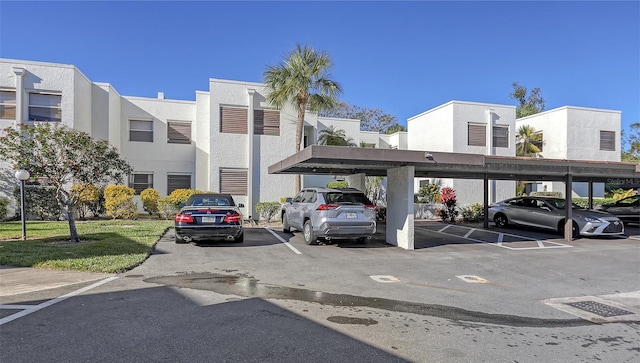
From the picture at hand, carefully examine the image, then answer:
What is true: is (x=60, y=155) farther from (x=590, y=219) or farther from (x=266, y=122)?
(x=590, y=219)

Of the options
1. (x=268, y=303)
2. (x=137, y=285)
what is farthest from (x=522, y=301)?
(x=137, y=285)

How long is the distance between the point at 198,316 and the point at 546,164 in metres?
11.1

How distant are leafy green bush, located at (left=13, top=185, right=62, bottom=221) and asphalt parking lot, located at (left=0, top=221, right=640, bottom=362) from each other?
9.41 m

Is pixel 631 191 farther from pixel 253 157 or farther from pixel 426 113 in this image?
pixel 253 157

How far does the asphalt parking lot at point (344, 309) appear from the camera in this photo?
392 centimetres

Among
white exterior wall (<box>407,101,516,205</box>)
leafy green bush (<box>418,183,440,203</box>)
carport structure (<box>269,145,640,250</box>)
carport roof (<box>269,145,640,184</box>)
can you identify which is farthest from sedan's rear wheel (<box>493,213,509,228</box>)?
leafy green bush (<box>418,183,440,203</box>)

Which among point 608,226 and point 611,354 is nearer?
point 611,354

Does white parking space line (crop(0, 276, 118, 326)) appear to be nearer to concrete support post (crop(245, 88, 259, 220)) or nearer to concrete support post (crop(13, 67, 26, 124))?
concrete support post (crop(245, 88, 259, 220))

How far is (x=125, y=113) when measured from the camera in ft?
64.2

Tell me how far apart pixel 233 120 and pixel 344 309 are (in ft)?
51.1

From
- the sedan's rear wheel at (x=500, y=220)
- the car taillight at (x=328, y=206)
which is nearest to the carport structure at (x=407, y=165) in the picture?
the car taillight at (x=328, y=206)

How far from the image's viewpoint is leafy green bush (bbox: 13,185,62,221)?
15477 millimetres

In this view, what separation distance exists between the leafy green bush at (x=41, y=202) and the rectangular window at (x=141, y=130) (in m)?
5.13

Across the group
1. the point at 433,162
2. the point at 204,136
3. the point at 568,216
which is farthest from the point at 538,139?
the point at 204,136
